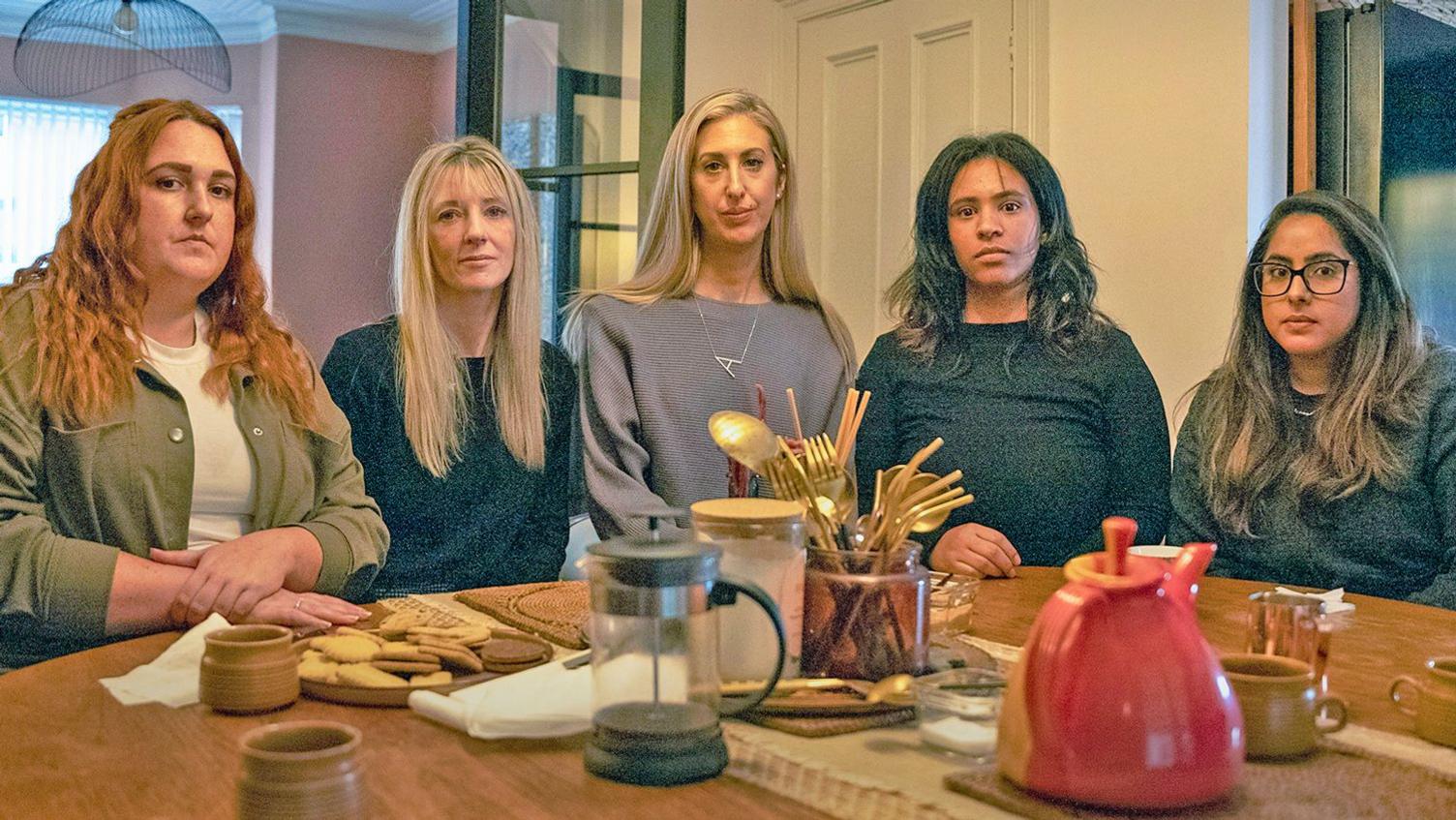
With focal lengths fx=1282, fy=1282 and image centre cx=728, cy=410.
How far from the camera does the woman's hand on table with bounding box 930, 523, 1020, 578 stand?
6.61ft

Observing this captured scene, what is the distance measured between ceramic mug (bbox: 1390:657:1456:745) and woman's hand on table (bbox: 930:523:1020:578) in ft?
2.82

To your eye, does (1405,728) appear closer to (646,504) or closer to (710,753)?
(710,753)

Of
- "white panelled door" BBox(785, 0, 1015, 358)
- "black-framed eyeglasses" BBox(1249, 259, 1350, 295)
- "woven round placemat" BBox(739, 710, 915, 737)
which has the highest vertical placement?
"white panelled door" BBox(785, 0, 1015, 358)

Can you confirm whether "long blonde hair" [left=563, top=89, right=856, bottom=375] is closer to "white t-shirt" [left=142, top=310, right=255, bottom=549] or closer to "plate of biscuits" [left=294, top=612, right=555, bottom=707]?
"white t-shirt" [left=142, top=310, right=255, bottom=549]

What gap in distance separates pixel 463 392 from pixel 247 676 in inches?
50.0

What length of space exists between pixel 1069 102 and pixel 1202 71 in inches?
15.1

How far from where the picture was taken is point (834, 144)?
4.19 meters

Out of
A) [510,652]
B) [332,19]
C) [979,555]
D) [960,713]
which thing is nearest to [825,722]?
[960,713]

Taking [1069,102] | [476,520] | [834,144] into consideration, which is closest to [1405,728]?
[476,520]

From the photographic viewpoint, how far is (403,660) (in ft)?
4.20

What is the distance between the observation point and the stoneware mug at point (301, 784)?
2.84 feet

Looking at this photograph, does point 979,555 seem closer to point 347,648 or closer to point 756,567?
point 756,567

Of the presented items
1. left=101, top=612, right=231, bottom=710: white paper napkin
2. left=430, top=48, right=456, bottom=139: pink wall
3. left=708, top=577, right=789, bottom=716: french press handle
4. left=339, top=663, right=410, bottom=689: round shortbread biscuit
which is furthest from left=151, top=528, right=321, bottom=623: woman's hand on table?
left=430, top=48, right=456, bottom=139: pink wall

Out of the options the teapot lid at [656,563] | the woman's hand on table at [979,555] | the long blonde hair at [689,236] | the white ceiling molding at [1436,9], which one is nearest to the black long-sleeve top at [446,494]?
the long blonde hair at [689,236]
